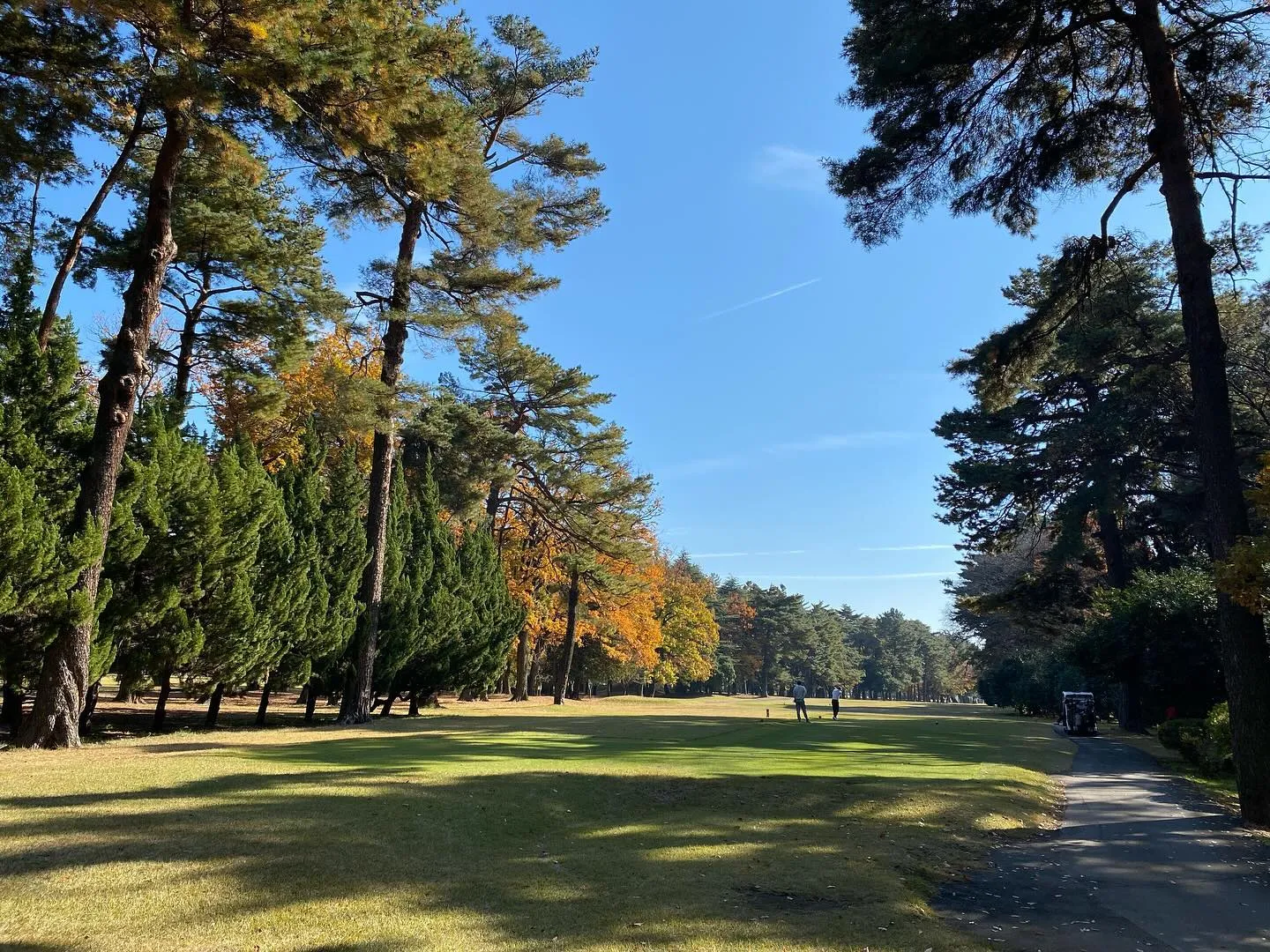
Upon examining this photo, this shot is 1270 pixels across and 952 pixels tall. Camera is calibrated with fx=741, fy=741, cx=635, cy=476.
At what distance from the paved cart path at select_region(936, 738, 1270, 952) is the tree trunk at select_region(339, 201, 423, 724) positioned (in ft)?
58.3

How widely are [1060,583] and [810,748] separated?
2154cm

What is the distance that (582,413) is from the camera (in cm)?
3716

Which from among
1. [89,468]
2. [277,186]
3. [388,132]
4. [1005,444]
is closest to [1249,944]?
[388,132]

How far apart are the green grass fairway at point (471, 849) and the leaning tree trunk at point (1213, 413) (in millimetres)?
2992

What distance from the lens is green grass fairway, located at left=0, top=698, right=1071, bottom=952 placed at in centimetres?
520

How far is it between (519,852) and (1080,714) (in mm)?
28607

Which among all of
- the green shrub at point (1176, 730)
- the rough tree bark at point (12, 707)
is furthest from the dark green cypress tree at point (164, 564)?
the green shrub at point (1176, 730)

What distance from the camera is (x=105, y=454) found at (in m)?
13.5

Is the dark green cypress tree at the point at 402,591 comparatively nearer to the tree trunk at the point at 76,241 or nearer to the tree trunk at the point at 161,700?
the tree trunk at the point at 161,700

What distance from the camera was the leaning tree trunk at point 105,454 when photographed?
42.4 feet

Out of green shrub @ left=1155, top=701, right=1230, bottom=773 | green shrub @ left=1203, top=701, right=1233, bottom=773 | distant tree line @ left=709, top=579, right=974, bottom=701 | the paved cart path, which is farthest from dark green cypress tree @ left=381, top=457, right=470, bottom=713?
distant tree line @ left=709, top=579, right=974, bottom=701

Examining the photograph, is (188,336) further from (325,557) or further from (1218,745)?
(1218,745)

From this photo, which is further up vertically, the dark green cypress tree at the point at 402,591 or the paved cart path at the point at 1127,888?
the dark green cypress tree at the point at 402,591

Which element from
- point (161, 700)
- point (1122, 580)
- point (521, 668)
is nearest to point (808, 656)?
point (521, 668)
